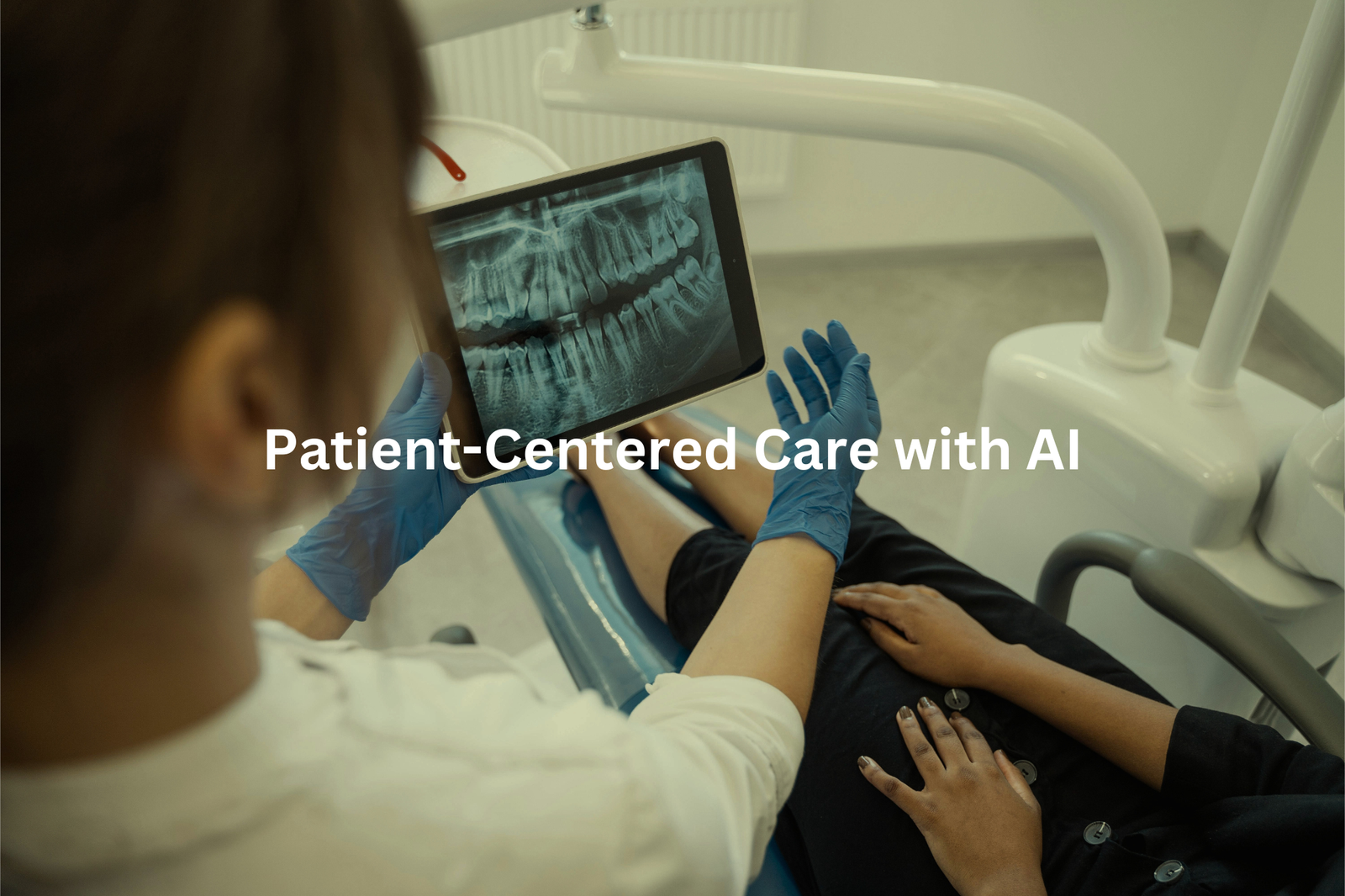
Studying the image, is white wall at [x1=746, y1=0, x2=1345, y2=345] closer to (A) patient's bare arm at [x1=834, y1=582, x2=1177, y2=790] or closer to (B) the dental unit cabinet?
(B) the dental unit cabinet

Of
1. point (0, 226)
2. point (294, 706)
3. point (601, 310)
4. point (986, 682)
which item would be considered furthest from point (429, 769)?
point (986, 682)

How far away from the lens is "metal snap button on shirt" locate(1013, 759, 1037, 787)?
92 centimetres

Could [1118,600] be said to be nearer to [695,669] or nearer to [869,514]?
[869,514]

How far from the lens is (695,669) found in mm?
700

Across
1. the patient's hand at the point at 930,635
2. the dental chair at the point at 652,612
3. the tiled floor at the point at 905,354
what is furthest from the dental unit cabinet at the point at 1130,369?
the tiled floor at the point at 905,354

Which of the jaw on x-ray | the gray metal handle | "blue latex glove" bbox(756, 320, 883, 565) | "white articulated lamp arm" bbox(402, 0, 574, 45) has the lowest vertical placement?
the gray metal handle

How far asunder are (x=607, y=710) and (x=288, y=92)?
34cm

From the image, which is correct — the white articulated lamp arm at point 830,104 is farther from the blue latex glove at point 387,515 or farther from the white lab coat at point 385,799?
the white lab coat at point 385,799

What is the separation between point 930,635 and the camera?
3.31 feet

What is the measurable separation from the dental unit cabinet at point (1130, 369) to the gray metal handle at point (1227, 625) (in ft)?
0.46

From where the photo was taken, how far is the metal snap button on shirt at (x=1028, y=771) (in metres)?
0.92

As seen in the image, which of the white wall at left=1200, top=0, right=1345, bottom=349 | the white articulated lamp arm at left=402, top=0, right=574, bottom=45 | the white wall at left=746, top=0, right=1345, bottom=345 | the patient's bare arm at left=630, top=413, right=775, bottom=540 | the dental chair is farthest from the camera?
the white wall at left=746, top=0, right=1345, bottom=345

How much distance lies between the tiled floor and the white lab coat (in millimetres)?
1241

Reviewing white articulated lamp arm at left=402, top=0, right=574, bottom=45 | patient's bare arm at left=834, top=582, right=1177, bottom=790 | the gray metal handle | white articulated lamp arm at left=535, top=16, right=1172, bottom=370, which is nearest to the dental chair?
Answer: the gray metal handle
